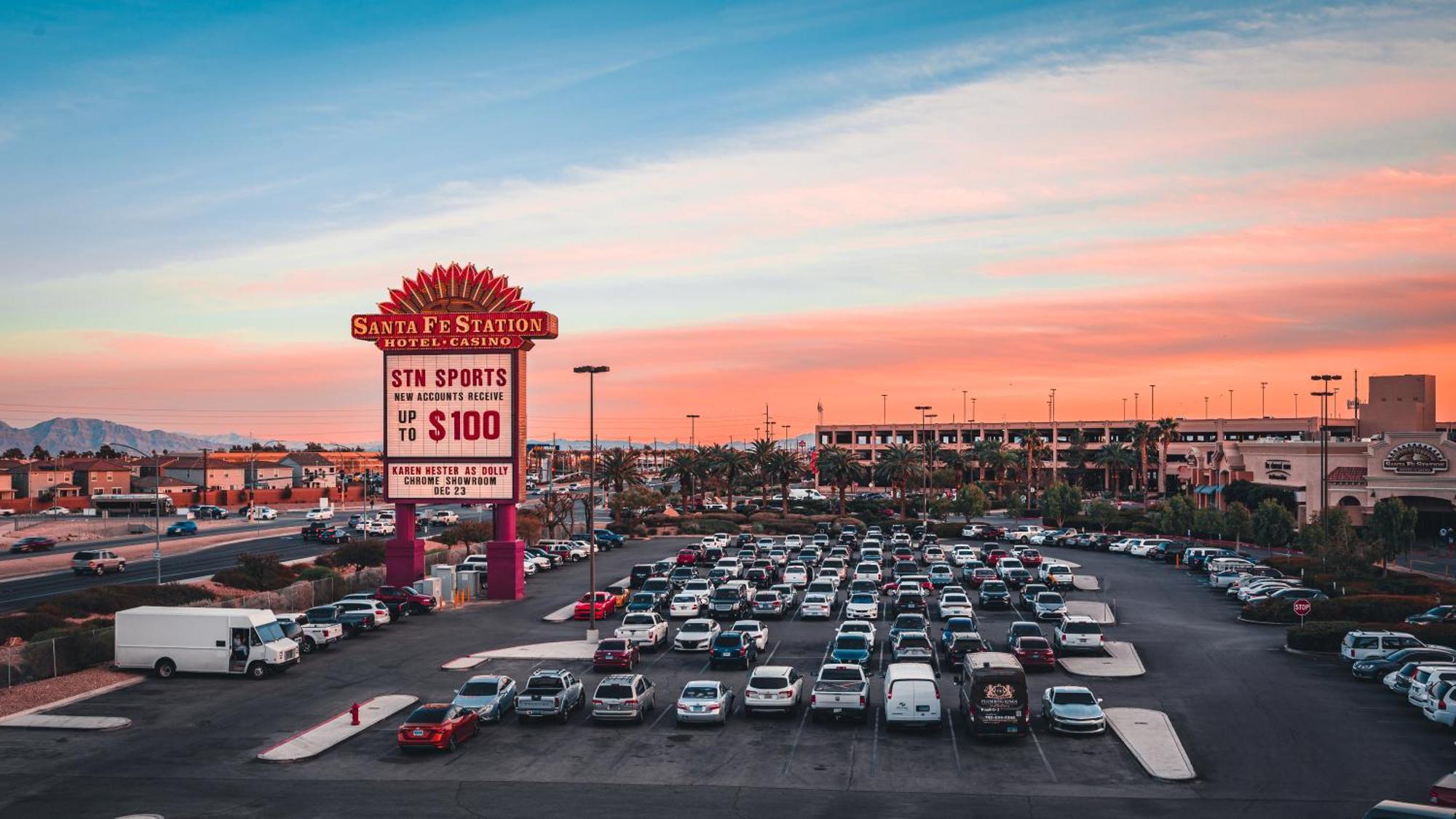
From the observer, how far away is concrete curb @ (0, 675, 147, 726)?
1289 inches

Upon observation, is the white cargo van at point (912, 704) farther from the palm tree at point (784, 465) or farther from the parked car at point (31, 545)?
the palm tree at point (784, 465)

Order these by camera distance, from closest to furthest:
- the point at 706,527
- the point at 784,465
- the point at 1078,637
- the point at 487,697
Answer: the point at 487,697, the point at 1078,637, the point at 706,527, the point at 784,465

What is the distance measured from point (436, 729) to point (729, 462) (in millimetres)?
89056

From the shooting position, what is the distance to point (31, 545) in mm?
89750

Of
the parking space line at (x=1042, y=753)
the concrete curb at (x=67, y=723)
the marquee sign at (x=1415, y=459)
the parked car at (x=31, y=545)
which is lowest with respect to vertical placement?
the parked car at (x=31, y=545)

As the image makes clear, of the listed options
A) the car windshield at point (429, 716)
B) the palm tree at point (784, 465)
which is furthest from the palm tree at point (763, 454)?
the car windshield at point (429, 716)

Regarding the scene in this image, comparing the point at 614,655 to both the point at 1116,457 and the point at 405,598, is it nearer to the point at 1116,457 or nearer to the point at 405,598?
the point at 405,598

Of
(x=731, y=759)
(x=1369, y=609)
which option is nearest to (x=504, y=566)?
(x=731, y=759)

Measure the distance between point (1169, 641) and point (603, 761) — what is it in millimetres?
26724

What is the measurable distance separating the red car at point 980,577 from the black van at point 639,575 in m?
17.6

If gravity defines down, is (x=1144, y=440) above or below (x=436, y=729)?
above

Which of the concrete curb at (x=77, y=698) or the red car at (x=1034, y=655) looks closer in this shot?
the concrete curb at (x=77, y=698)

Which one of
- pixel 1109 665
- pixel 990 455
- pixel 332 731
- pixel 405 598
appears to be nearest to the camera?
pixel 332 731

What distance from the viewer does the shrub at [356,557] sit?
73.7 metres
